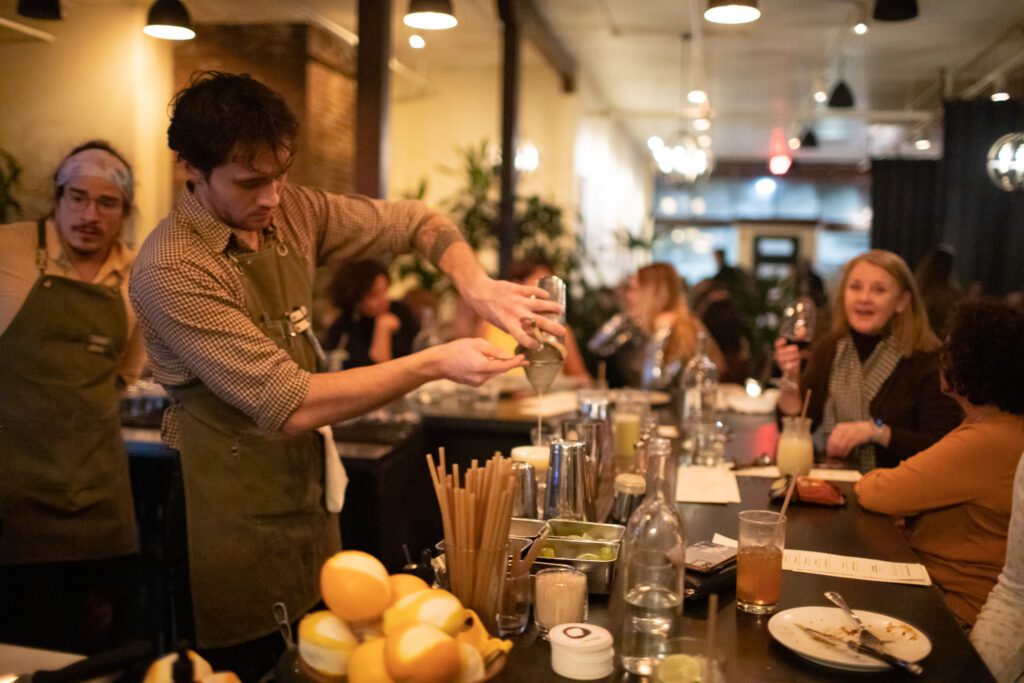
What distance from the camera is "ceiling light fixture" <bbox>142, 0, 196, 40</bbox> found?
3037 millimetres

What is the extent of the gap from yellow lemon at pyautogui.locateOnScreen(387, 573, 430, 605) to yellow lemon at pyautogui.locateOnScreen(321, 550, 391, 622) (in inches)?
1.4

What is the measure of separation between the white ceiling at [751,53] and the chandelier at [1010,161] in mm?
1818

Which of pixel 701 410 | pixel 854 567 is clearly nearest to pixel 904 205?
pixel 701 410

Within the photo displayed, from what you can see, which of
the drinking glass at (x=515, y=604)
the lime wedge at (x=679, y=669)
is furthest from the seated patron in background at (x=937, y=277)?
the lime wedge at (x=679, y=669)

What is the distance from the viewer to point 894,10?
5730 millimetres

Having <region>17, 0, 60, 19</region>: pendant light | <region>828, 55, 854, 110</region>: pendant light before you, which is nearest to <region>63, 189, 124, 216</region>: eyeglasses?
<region>17, 0, 60, 19</region>: pendant light

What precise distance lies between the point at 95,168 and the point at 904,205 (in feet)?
32.4

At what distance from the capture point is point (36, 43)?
247 cm

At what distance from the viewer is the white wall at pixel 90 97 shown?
8.07ft

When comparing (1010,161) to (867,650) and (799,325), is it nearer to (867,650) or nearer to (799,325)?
(799,325)

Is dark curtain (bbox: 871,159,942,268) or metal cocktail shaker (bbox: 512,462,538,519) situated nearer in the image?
metal cocktail shaker (bbox: 512,462,538,519)

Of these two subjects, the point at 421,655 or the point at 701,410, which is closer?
the point at 421,655

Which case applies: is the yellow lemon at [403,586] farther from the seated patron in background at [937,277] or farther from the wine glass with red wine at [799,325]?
the seated patron in background at [937,277]

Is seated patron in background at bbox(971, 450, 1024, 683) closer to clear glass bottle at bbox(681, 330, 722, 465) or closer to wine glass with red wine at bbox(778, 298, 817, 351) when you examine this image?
clear glass bottle at bbox(681, 330, 722, 465)
